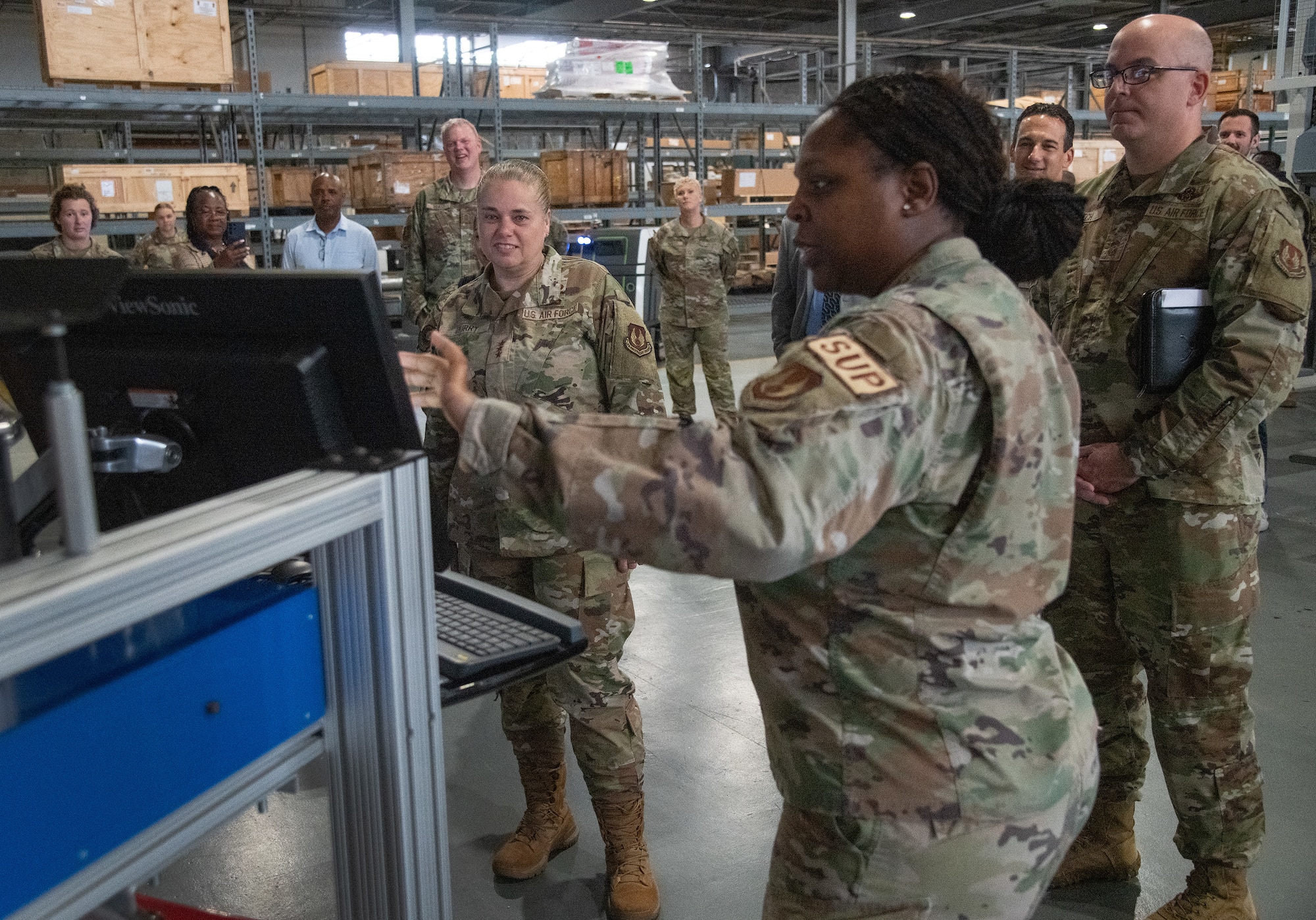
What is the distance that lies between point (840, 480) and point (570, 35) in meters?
17.7

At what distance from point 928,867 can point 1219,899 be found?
1.34 meters

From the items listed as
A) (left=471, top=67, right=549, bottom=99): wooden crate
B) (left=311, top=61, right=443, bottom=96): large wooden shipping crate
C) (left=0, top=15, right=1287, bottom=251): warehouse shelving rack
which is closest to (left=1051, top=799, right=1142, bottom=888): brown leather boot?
(left=0, top=15, right=1287, bottom=251): warehouse shelving rack

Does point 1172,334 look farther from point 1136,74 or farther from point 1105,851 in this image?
point 1105,851

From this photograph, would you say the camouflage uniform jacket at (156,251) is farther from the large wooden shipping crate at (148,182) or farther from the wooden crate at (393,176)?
the wooden crate at (393,176)

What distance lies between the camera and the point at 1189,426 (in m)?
2.02

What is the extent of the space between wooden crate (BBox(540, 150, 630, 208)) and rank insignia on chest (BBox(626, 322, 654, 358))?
6223 millimetres

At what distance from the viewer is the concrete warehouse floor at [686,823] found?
7.67 ft

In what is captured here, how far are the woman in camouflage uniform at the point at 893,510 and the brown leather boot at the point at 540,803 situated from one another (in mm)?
1306

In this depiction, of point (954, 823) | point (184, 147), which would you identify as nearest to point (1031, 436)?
point (954, 823)

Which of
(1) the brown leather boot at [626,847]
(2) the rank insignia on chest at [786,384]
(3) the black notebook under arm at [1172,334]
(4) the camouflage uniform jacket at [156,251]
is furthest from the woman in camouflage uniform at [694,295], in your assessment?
(2) the rank insignia on chest at [786,384]

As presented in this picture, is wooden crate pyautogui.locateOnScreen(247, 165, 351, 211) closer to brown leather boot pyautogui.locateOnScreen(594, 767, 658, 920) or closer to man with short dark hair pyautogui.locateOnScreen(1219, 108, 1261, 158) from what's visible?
man with short dark hair pyautogui.locateOnScreen(1219, 108, 1261, 158)

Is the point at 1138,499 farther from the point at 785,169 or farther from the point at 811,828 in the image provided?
the point at 785,169

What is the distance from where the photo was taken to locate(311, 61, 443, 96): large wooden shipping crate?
8.65m

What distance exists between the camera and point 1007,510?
3.56 feet
